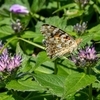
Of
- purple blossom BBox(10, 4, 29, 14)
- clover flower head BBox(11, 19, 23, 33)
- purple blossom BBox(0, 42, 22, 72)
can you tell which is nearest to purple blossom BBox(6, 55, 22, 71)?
purple blossom BBox(0, 42, 22, 72)

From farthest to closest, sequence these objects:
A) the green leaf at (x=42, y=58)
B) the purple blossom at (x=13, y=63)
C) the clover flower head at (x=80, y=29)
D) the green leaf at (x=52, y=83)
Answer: the clover flower head at (x=80, y=29) → the green leaf at (x=42, y=58) → the purple blossom at (x=13, y=63) → the green leaf at (x=52, y=83)

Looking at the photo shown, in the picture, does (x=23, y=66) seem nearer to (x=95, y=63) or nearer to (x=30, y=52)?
(x=95, y=63)

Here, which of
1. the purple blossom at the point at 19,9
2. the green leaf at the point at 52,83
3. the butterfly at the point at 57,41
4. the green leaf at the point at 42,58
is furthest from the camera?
the purple blossom at the point at 19,9

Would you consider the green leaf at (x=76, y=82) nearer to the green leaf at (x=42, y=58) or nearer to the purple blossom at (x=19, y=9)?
the green leaf at (x=42, y=58)

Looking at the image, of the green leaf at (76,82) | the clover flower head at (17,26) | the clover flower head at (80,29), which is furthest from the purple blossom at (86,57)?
the clover flower head at (17,26)

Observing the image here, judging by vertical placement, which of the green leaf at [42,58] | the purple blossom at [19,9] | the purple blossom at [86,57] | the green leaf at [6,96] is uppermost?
the purple blossom at [19,9]

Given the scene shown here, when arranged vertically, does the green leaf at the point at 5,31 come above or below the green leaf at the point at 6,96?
above

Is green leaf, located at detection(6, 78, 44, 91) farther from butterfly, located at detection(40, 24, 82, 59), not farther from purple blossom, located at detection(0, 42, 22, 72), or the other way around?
butterfly, located at detection(40, 24, 82, 59)
